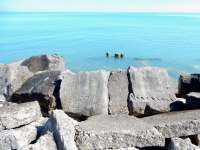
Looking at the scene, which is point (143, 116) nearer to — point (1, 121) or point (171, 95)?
point (171, 95)

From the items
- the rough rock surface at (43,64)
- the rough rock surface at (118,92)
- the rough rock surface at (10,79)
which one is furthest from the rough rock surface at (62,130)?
the rough rock surface at (43,64)

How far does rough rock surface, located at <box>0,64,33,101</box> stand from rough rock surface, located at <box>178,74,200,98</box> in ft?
10.0

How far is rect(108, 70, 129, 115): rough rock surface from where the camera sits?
3822mm

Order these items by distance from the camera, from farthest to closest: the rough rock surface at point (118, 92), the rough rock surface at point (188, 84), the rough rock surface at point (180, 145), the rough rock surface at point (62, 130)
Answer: the rough rock surface at point (188, 84) < the rough rock surface at point (118, 92) < the rough rock surface at point (180, 145) < the rough rock surface at point (62, 130)

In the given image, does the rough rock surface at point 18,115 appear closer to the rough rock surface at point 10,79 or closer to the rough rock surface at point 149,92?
the rough rock surface at point 10,79

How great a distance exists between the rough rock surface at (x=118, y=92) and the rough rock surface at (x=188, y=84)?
1.23 meters

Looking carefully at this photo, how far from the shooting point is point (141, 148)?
2.95 m

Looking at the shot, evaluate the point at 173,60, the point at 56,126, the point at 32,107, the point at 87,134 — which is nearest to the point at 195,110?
the point at 87,134

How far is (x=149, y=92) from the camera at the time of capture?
3988 mm

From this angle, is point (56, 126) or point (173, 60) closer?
point (56, 126)

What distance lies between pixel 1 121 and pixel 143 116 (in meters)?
2.14

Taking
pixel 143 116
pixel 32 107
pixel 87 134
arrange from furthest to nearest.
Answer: pixel 143 116 → pixel 32 107 → pixel 87 134

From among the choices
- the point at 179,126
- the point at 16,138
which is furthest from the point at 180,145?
the point at 16,138

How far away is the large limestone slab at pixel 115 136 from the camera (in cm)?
277
